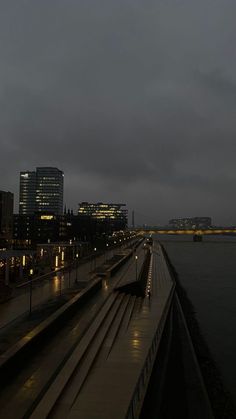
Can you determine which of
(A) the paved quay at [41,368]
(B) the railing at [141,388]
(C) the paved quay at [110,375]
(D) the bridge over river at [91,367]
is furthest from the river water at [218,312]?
(A) the paved quay at [41,368]

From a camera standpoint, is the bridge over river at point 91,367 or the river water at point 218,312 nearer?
the bridge over river at point 91,367

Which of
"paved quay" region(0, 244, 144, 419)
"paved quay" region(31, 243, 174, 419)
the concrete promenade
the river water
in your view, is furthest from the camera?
the river water

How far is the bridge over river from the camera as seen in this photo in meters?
7.55

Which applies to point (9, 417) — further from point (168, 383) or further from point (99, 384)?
point (168, 383)

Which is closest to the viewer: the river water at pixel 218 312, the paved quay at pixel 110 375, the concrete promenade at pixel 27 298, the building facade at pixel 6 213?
the paved quay at pixel 110 375

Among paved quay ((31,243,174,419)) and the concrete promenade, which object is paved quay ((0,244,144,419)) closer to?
paved quay ((31,243,174,419))

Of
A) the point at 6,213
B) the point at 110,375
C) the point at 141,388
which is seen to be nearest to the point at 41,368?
the point at 110,375

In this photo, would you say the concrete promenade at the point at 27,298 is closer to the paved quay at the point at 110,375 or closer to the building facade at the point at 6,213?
the paved quay at the point at 110,375

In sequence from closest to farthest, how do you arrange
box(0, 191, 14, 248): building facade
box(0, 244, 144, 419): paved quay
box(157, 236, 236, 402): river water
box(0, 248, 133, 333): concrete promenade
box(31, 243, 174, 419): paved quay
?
box(31, 243, 174, 419): paved quay, box(0, 244, 144, 419): paved quay, box(0, 248, 133, 333): concrete promenade, box(157, 236, 236, 402): river water, box(0, 191, 14, 248): building facade

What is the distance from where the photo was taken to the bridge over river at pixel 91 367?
7.55 m

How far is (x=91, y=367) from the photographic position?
9.93m

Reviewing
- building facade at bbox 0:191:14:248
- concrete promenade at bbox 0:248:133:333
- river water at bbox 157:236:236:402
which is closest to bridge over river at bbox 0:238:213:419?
river water at bbox 157:236:236:402

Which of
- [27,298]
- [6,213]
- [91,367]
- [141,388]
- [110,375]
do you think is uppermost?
[6,213]

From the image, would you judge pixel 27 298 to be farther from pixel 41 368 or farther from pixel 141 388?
pixel 141 388
